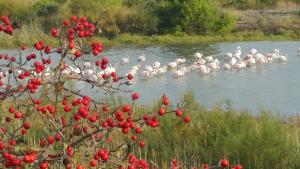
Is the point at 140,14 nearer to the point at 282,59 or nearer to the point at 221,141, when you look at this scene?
the point at 282,59

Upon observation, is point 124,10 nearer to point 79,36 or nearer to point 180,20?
point 180,20

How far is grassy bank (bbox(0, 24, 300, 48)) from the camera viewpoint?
72.1 ft

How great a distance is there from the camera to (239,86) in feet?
40.8

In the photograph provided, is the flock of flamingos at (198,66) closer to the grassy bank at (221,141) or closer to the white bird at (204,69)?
the white bird at (204,69)

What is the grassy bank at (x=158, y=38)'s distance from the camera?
866 inches

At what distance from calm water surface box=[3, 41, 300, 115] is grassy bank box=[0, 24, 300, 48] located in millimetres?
3804

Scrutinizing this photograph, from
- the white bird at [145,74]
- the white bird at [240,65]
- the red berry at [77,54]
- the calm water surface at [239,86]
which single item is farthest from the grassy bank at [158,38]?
the red berry at [77,54]

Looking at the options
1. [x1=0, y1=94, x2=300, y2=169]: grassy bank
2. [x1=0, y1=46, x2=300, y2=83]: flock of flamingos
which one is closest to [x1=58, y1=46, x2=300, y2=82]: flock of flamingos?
[x1=0, y1=46, x2=300, y2=83]: flock of flamingos

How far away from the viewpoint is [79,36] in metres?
2.88

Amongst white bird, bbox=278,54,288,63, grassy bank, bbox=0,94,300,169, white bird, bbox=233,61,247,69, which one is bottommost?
white bird, bbox=233,61,247,69

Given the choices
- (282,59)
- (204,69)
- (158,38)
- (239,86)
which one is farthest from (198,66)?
(158,38)

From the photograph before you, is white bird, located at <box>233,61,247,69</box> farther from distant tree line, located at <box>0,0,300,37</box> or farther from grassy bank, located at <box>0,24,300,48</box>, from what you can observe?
distant tree line, located at <box>0,0,300,37</box>

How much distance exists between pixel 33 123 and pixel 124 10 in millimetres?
19363

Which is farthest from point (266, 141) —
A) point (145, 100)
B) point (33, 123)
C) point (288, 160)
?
point (145, 100)
